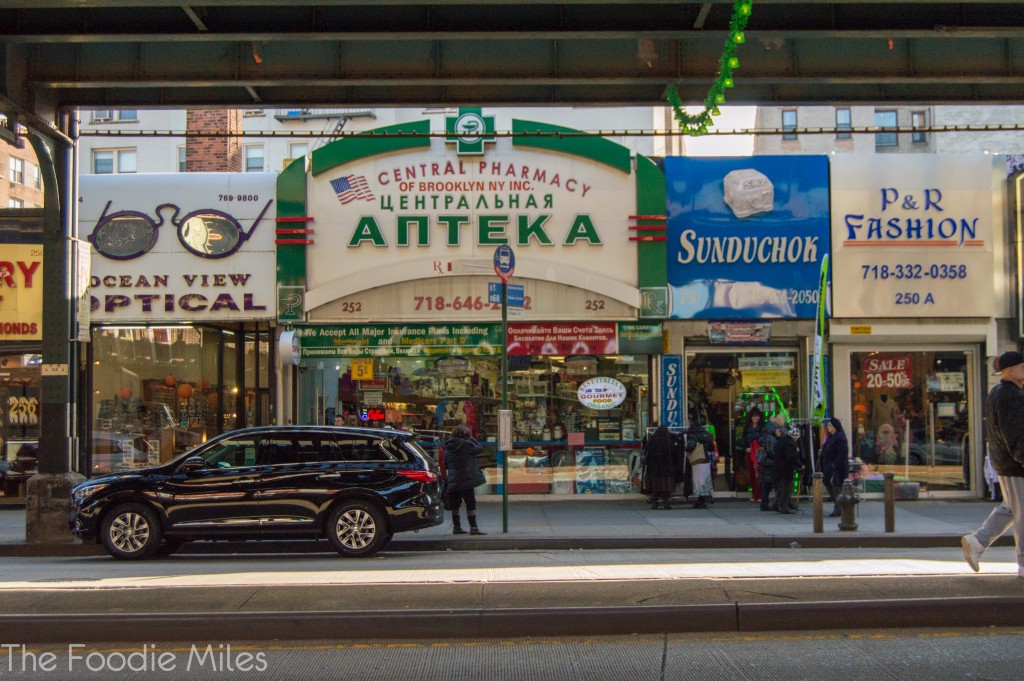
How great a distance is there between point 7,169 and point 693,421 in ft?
121

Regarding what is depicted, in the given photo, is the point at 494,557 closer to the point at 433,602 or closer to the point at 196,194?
the point at 433,602

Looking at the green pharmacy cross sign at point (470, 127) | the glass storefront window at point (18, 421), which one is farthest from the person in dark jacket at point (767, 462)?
the glass storefront window at point (18, 421)

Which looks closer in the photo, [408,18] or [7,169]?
[408,18]

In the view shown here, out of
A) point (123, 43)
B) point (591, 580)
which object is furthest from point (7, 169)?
point (591, 580)

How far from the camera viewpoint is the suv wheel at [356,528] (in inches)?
471

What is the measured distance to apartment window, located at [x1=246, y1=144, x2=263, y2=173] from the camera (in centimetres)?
3991

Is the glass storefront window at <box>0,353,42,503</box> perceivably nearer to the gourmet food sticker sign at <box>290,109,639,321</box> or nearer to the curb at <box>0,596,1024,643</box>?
the gourmet food sticker sign at <box>290,109,639,321</box>

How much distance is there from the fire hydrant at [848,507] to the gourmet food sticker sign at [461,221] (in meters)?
5.22

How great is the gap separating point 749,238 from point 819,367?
8.88 ft

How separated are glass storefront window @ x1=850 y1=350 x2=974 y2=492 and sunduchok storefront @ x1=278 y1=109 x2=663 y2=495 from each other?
13.4ft

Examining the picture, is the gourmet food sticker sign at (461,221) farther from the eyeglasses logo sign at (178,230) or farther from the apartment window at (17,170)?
the apartment window at (17,170)

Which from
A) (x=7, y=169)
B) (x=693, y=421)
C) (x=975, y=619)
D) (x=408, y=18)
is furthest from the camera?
(x=7, y=169)

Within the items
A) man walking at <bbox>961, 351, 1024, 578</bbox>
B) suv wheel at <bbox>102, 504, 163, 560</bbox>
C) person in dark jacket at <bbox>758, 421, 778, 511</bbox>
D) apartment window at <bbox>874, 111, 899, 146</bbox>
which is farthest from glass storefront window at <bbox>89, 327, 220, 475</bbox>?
apartment window at <bbox>874, 111, 899, 146</bbox>

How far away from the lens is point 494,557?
470 inches
